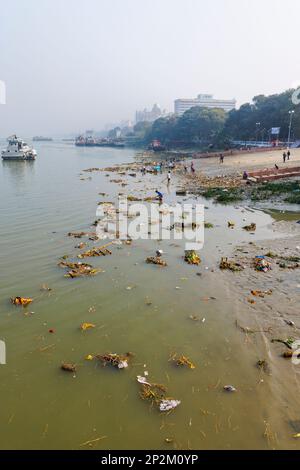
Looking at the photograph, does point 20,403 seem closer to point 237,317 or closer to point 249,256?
point 237,317

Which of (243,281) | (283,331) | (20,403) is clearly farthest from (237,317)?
(20,403)

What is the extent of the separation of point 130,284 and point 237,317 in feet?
12.5

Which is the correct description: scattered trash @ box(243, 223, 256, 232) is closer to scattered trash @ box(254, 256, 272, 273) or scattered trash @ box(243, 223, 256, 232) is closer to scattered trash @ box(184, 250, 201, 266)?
scattered trash @ box(254, 256, 272, 273)

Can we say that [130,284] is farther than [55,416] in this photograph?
Yes

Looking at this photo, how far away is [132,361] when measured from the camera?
7438mm

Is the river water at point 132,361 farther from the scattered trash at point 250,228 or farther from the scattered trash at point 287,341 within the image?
the scattered trash at point 250,228

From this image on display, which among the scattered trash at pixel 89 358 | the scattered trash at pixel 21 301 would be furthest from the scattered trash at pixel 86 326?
the scattered trash at pixel 21 301

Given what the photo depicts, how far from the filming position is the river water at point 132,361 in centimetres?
570

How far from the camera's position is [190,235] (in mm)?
16781

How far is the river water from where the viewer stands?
570 centimetres

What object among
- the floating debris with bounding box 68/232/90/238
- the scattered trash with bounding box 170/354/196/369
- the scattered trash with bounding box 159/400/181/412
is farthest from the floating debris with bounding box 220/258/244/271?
the floating debris with bounding box 68/232/90/238
